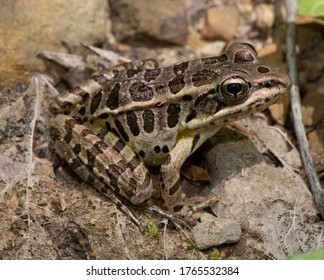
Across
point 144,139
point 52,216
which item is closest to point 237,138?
point 144,139

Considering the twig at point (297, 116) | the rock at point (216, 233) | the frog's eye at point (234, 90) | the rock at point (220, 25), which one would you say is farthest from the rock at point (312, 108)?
the rock at point (216, 233)

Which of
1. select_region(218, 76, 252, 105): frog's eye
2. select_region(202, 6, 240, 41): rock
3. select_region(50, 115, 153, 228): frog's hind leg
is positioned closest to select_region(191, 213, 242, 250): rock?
select_region(50, 115, 153, 228): frog's hind leg

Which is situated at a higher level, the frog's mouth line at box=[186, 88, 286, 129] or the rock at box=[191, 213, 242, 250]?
the frog's mouth line at box=[186, 88, 286, 129]

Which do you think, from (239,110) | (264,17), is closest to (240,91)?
(239,110)

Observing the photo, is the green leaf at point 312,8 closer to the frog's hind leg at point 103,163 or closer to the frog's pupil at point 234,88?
the frog's pupil at point 234,88

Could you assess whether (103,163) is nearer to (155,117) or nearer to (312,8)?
(155,117)

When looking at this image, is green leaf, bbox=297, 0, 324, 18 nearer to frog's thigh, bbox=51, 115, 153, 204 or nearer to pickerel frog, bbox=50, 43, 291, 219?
pickerel frog, bbox=50, 43, 291, 219
